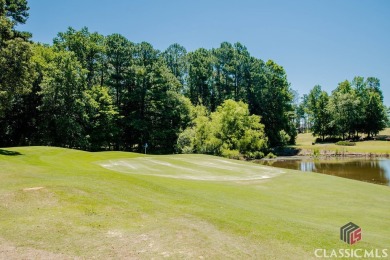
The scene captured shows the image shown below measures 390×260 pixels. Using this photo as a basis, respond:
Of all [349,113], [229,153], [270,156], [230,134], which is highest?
[349,113]

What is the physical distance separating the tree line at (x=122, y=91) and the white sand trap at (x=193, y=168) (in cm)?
1240

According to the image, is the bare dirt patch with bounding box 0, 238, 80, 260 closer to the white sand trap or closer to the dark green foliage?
the white sand trap

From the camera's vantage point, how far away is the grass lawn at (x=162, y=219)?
25.2 ft

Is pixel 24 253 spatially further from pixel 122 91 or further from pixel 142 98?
pixel 122 91

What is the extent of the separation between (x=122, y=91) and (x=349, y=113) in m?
65.7

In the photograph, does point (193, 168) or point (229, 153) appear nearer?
point (193, 168)

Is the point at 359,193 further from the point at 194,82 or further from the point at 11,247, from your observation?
the point at 194,82

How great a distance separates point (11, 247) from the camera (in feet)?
24.0

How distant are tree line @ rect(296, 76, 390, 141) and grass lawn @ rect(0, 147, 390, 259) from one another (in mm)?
78556

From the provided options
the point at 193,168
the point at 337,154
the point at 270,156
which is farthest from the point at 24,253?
the point at 337,154

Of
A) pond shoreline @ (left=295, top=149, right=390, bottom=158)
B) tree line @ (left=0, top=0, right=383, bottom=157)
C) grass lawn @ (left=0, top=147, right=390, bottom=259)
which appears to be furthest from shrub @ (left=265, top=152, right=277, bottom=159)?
grass lawn @ (left=0, top=147, right=390, bottom=259)

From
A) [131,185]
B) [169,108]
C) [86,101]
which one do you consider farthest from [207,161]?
[169,108]

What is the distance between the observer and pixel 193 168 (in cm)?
2658

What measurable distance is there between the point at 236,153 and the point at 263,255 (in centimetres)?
4149
